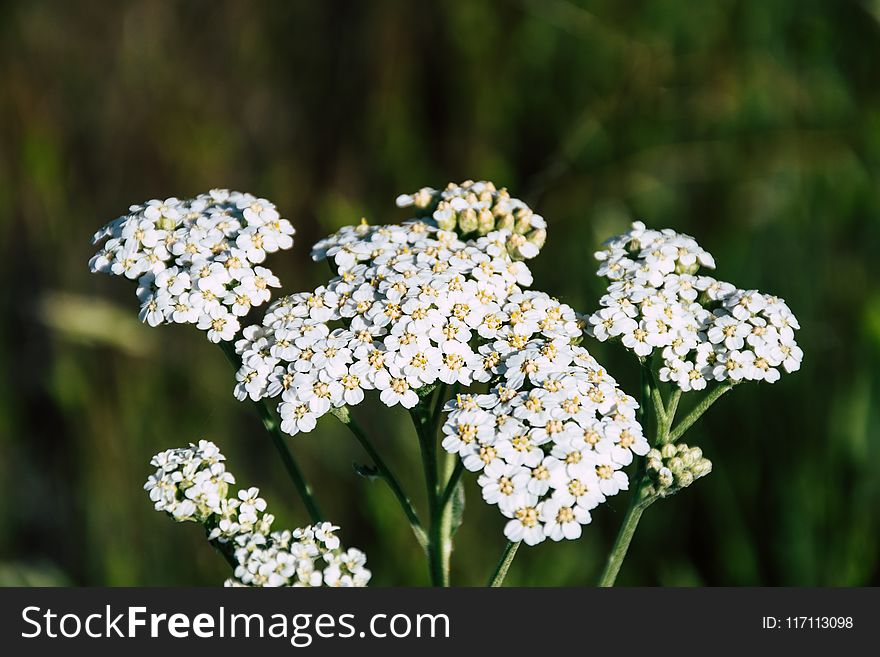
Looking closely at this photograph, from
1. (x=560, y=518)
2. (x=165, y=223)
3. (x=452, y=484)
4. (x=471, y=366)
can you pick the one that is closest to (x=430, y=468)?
(x=452, y=484)

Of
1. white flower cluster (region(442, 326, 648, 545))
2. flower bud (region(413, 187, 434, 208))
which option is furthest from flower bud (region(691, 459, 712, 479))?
flower bud (region(413, 187, 434, 208))

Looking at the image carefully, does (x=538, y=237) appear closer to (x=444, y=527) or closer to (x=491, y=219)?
(x=491, y=219)

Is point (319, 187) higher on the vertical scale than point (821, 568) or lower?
higher

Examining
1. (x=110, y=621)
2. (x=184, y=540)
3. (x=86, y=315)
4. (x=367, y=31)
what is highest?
(x=367, y=31)

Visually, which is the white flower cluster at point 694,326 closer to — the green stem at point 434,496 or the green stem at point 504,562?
the green stem at point 434,496

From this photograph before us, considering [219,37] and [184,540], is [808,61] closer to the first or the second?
[219,37]

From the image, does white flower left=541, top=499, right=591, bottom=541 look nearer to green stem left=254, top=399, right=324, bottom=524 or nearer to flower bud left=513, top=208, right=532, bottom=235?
green stem left=254, top=399, right=324, bottom=524

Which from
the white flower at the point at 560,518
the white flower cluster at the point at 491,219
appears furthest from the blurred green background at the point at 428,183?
the white flower at the point at 560,518

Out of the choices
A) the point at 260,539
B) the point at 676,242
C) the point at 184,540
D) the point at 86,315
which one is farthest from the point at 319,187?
the point at 260,539
